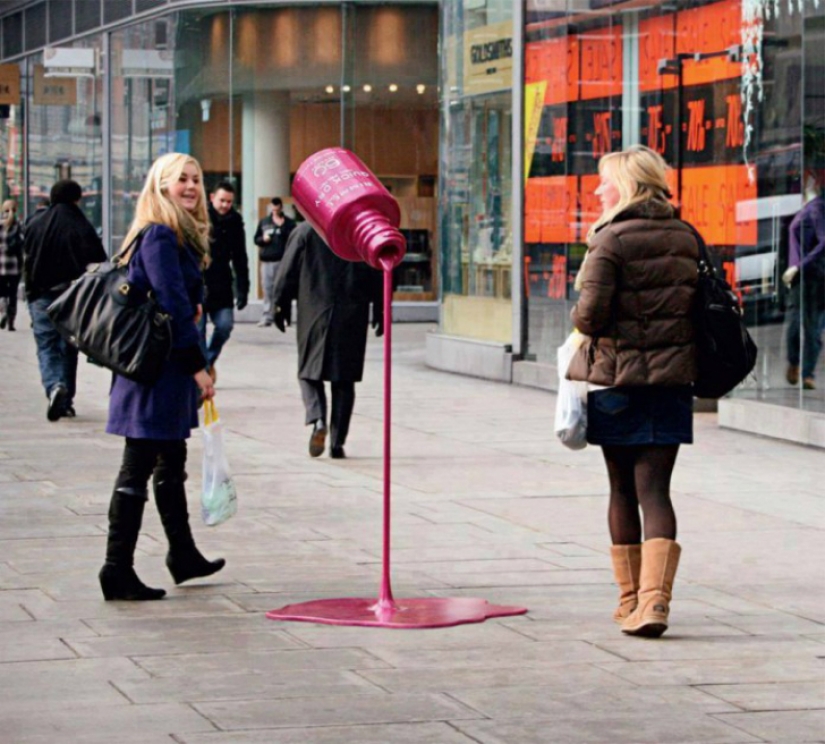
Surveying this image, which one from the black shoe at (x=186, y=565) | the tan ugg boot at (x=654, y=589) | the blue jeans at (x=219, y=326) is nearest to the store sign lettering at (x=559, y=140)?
the blue jeans at (x=219, y=326)

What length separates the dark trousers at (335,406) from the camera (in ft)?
37.9

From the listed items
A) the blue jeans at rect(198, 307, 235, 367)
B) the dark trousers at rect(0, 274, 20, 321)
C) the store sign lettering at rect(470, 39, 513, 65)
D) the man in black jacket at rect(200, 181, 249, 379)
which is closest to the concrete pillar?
the dark trousers at rect(0, 274, 20, 321)

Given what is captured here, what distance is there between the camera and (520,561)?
794cm

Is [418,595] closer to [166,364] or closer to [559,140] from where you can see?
[166,364]

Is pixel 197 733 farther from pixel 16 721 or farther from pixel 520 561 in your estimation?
pixel 520 561

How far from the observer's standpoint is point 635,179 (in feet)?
21.6

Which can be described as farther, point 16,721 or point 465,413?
point 465,413

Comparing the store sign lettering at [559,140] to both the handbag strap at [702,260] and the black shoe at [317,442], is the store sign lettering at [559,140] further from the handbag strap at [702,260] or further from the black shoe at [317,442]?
the handbag strap at [702,260]

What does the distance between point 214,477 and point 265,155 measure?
2017 centimetres

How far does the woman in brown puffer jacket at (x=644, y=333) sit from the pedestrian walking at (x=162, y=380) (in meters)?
1.53

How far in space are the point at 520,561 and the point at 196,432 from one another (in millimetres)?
A: 6019

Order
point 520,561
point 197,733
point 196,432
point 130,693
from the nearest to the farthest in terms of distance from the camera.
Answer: point 197,733 < point 130,693 < point 520,561 < point 196,432

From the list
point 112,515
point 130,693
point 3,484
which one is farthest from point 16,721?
point 3,484

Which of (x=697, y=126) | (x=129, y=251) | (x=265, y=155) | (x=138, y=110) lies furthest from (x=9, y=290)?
(x=129, y=251)
